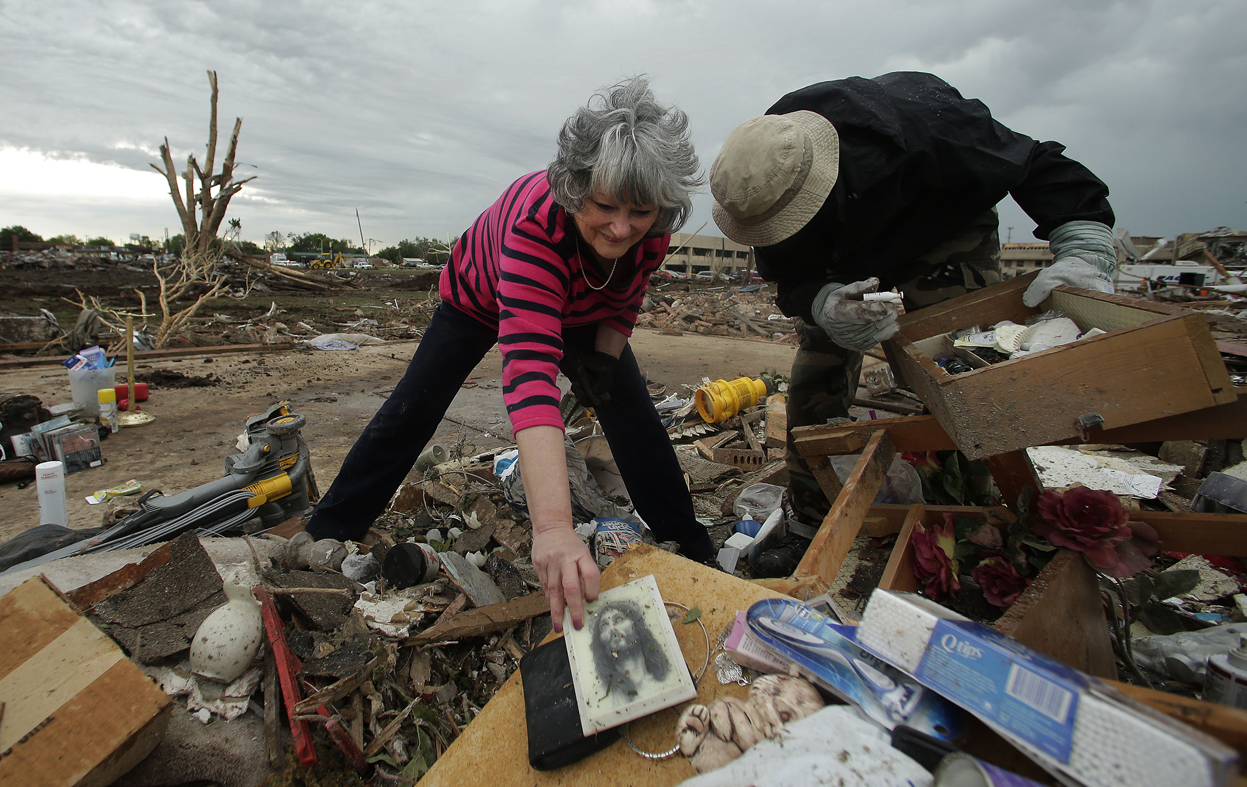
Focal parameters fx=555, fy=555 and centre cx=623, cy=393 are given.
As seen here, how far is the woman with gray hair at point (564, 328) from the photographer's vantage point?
55.6 inches

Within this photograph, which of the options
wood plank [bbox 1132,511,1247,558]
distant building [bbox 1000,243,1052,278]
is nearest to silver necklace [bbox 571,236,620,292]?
wood plank [bbox 1132,511,1247,558]

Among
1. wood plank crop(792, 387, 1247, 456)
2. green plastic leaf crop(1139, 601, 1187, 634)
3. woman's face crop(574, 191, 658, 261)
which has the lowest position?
green plastic leaf crop(1139, 601, 1187, 634)

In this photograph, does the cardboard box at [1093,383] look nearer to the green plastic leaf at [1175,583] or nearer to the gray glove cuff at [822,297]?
the gray glove cuff at [822,297]

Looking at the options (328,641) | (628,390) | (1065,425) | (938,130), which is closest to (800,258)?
(938,130)

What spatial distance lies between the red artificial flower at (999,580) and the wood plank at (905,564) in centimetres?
18

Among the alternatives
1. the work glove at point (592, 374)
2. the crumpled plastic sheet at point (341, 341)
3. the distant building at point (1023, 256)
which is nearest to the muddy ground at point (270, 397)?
the crumpled plastic sheet at point (341, 341)

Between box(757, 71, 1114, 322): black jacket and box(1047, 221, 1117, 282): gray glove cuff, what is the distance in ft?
0.15

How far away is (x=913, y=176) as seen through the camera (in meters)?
2.05

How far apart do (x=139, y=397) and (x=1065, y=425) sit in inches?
265

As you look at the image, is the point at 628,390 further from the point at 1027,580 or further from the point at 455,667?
the point at 1027,580

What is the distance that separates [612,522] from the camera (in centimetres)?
242

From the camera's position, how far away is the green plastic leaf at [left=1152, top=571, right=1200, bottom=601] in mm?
1562

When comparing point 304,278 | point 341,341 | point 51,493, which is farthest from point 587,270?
point 304,278

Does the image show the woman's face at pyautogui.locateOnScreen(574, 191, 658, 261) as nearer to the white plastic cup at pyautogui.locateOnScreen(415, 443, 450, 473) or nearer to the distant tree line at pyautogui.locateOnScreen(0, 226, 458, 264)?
the white plastic cup at pyautogui.locateOnScreen(415, 443, 450, 473)
